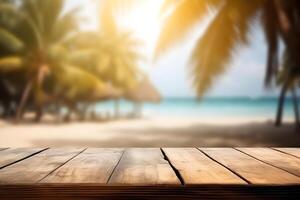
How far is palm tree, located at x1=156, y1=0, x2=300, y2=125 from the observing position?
6.27 meters

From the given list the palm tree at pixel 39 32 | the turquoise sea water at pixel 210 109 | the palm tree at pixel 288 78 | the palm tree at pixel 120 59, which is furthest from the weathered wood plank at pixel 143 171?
the turquoise sea water at pixel 210 109

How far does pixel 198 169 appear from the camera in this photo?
40.1 inches

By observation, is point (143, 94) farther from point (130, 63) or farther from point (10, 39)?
point (10, 39)

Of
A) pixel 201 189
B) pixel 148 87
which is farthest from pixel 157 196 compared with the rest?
pixel 148 87

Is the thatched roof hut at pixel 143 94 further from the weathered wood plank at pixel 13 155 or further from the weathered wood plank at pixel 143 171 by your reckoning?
the weathered wood plank at pixel 143 171

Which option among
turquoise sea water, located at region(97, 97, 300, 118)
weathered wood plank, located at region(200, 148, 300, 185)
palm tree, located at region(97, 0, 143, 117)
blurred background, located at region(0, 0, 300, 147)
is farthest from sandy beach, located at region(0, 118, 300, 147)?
→ turquoise sea water, located at region(97, 97, 300, 118)

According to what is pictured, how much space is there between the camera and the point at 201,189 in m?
0.82

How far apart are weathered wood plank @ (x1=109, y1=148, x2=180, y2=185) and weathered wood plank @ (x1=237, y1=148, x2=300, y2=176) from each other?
320mm

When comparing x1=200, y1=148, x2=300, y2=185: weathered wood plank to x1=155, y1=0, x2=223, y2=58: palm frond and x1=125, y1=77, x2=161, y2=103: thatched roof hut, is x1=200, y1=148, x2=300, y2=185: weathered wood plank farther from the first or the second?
x1=125, y1=77, x2=161, y2=103: thatched roof hut

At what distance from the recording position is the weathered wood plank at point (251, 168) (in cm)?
87

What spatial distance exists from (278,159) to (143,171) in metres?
0.48

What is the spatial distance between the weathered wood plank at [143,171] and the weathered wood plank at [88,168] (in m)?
0.03

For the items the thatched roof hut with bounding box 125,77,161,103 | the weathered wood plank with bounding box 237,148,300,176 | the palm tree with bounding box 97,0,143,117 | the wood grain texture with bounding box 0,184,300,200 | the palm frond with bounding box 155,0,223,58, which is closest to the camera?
the wood grain texture with bounding box 0,184,300,200

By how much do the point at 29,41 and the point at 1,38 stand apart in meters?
1.55
